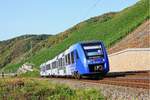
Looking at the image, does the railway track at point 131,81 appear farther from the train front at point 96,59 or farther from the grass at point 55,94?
the grass at point 55,94

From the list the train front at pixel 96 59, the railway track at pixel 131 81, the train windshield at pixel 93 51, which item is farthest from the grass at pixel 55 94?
the train windshield at pixel 93 51

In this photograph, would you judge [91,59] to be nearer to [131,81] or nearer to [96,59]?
[96,59]

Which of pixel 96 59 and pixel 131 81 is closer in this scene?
pixel 131 81

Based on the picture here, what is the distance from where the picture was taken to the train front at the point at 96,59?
3431 centimetres

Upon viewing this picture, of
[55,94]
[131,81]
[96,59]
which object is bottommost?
[55,94]

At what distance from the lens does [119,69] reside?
1996 inches

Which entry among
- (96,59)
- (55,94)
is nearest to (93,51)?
(96,59)

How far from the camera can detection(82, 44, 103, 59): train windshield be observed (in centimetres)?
3462

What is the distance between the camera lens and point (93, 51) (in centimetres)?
3484

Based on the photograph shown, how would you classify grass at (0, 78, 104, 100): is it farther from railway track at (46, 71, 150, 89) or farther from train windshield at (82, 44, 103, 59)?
train windshield at (82, 44, 103, 59)

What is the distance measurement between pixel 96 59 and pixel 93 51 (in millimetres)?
704

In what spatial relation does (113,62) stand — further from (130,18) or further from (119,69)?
(130,18)

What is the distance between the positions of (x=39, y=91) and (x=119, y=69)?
2665cm

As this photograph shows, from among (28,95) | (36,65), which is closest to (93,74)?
(28,95)
